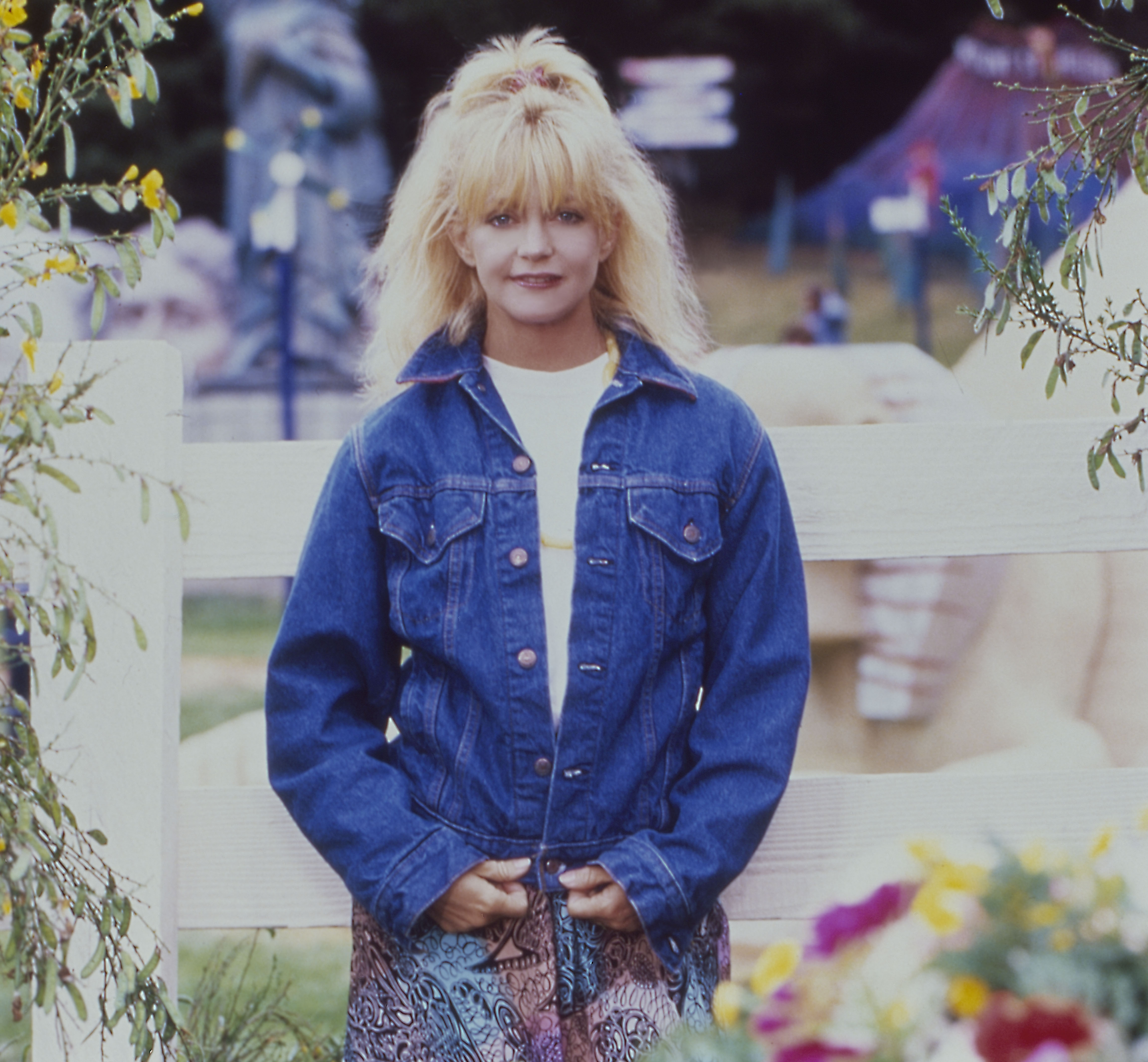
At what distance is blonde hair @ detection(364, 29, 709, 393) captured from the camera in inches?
62.2

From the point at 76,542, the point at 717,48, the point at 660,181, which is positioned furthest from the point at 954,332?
the point at 76,542

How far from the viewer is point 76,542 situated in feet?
5.53

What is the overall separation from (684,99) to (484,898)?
21.3 feet

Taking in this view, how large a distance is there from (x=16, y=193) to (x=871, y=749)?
1825mm

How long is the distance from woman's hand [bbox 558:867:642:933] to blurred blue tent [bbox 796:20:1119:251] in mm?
5880

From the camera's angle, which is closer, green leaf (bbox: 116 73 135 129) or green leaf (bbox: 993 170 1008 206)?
green leaf (bbox: 116 73 135 129)

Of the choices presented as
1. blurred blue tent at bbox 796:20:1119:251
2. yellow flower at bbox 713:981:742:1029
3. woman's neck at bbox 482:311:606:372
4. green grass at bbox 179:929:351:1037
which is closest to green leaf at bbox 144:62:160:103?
woman's neck at bbox 482:311:606:372

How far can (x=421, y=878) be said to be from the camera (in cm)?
149

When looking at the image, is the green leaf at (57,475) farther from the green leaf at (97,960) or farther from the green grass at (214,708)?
the green grass at (214,708)

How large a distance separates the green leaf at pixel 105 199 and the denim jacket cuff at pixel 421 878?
684 mm

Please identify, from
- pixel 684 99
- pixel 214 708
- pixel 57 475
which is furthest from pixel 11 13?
pixel 684 99

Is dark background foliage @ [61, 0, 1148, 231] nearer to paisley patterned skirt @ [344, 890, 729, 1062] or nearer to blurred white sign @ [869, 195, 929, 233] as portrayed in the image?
blurred white sign @ [869, 195, 929, 233]

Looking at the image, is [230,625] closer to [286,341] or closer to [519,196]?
[286,341]

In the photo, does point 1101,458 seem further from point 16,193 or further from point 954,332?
point 954,332
